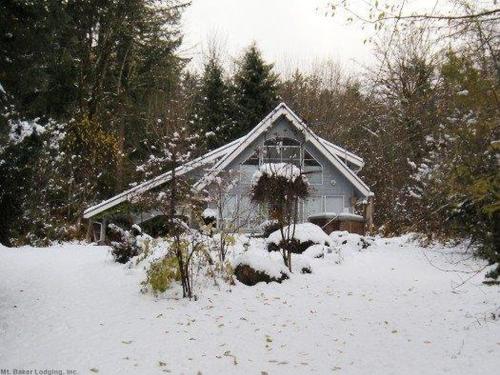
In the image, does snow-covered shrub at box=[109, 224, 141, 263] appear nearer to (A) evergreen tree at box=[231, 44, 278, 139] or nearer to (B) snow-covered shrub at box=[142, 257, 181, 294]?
(B) snow-covered shrub at box=[142, 257, 181, 294]

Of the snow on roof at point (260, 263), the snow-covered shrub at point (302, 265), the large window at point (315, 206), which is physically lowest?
the snow-covered shrub at point (302, 265)

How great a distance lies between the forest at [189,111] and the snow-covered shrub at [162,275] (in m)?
2.32

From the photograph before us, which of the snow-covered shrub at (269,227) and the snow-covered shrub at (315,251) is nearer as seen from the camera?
the snow-covered shrub at (315,251)

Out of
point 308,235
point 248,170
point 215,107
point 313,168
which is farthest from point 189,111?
point 215,107

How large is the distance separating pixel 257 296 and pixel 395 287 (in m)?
3.13

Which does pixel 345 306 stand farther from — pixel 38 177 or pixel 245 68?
pixel 245 68

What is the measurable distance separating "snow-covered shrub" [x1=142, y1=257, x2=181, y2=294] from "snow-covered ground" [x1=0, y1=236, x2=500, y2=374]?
244 millimetres

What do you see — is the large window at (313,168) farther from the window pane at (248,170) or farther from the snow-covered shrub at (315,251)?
the snow-covered shrub at (315,251)

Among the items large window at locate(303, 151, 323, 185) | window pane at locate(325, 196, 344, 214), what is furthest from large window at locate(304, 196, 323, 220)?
large window at locate(303, 151, 323, 185)

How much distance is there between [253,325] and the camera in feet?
23.6

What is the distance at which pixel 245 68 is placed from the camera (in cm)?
3119

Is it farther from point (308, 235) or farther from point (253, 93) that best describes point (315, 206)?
point (253, 93)

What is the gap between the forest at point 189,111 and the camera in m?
5.48

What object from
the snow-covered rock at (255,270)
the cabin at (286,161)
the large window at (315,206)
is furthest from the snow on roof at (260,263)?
the large window at (315,206)
